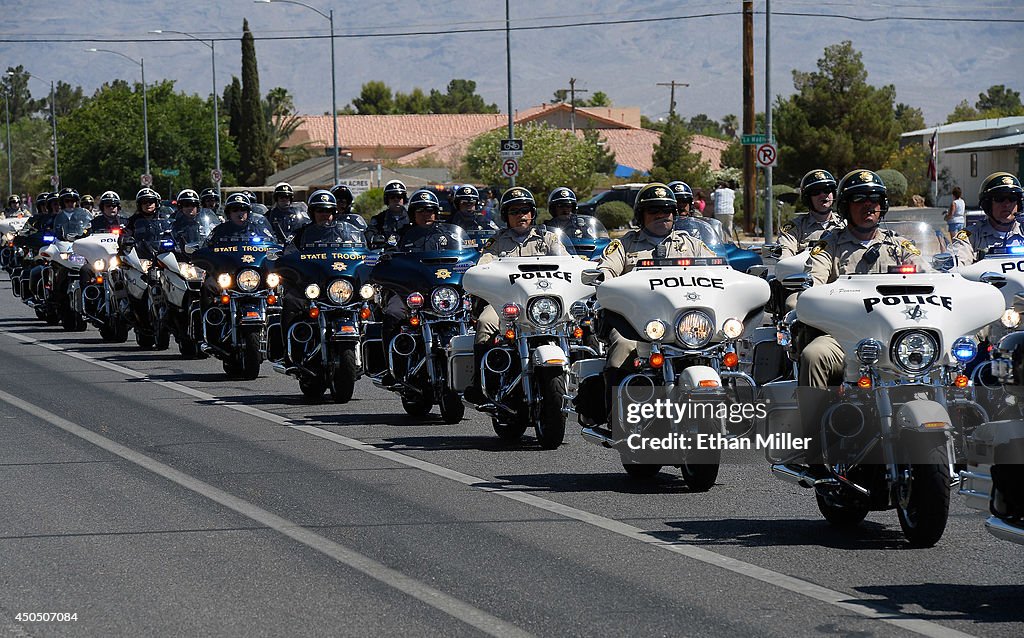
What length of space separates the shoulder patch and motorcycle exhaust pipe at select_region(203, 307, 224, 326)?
993cm

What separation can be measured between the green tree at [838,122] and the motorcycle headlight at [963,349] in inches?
2497

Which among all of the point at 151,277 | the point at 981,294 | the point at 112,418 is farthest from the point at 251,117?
the point at 981,294

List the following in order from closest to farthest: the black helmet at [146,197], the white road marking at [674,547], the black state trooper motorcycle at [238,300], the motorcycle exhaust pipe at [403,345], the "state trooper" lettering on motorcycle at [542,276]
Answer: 1. the white road marking at [674,547]
2. the "state trooper" lettering on motorcycle at [542,276]
3. the motorcycle exhaust pipe at [403,345]
4. the black state trooper motorcycle at [238,300]
5. the black helmet at [146,197]

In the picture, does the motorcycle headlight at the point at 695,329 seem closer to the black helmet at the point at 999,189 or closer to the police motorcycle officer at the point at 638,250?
the police motorcycle officer at the point at 638,250

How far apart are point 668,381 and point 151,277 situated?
12840 millimetres

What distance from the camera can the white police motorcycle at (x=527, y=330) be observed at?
1205cm

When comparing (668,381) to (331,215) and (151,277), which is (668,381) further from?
(151,277)

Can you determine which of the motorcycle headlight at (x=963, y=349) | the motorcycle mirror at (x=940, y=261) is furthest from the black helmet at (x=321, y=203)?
the motorcycle headlight at (x=963, y=349)

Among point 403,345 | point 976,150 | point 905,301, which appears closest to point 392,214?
point 403,345

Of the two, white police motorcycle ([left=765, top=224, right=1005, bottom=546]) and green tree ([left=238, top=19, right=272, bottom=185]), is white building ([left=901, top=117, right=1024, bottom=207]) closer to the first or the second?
green tree ([left=238, top=19, right=272, bottom=185])

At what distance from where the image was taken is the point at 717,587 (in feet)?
24.9

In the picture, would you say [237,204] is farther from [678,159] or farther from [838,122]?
[678,159]

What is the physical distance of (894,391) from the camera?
8281 millimetres

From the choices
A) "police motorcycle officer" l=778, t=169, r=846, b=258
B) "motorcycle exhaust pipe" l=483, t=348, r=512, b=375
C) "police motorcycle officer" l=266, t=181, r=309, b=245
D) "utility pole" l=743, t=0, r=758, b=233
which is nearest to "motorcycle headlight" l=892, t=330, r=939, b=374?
"motorcycle exhaust pipe" l=483, t=348, r=512, b=375
